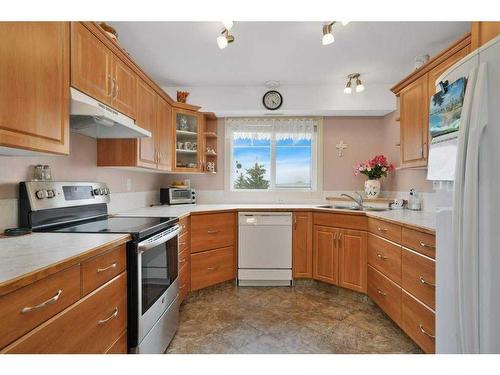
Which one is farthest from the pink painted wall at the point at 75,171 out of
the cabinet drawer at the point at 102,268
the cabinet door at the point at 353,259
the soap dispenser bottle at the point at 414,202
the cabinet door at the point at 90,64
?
the soap dispenser bottle at the point at 414,202

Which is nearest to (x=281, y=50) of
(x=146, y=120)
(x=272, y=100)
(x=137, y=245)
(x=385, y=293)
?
(x=272, y=100)

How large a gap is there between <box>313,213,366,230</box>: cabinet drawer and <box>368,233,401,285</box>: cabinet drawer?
0.15 metres

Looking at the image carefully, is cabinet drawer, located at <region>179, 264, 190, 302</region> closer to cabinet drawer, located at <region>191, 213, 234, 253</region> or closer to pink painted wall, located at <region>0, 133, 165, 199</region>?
cabinet drawer, located at <region>191, 213, 234, 253</region>

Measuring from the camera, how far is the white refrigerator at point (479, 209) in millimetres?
860

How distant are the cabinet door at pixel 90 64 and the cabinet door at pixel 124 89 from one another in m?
0.07

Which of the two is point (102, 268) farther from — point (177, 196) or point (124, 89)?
point (177, 196)

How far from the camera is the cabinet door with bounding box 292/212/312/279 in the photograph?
10.0 feet

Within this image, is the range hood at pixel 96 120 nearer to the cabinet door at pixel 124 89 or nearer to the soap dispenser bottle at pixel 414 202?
the cabinet door at pixel 124 89

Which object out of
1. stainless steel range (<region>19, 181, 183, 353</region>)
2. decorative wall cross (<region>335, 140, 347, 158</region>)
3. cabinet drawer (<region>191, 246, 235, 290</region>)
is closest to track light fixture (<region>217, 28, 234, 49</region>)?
stainless steel range (<region>19, 181, 183, 353</region>)

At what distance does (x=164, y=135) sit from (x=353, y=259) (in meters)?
2.38
